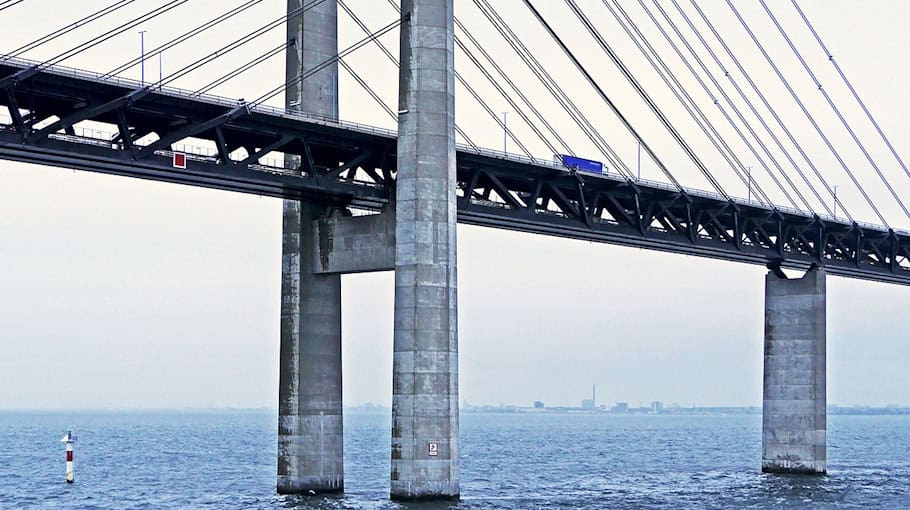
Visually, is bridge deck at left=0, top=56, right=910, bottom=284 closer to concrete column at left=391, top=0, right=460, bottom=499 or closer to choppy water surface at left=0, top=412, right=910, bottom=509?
concrete column at left=391, top=0, right=460, bottom=499

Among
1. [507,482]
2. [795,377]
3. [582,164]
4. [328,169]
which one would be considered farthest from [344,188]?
[795,377]

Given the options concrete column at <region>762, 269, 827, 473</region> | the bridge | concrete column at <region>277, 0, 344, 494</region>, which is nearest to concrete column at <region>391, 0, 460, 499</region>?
the bridge

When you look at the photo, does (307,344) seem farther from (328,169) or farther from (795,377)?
(795,377)

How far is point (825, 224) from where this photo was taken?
97.2 meters

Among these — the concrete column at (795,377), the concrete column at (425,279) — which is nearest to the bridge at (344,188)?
the concrete column at (425,279)

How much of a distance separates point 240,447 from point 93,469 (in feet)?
167

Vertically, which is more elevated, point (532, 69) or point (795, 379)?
point (532, 69)

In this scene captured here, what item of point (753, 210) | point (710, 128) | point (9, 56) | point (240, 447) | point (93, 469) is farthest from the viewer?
point (240, 447)

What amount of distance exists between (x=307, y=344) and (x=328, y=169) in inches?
329

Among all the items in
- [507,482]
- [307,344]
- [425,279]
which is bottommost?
[507,482]

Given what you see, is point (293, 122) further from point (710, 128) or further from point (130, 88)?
point (710, 128)

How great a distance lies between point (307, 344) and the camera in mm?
69062

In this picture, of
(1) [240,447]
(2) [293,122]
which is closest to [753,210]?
(2) [293,122]

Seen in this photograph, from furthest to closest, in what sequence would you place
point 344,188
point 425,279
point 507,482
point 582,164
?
point 507,482 → point 582,164 → point 344,188 → point 425,279
